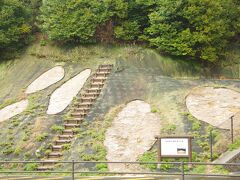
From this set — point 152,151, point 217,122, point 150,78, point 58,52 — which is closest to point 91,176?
point 152,151

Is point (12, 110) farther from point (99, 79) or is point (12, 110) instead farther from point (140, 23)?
point (140, 23)

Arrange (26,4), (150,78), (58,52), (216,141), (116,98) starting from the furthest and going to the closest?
1. (26,4)
2. (58,52)
3. (150,78)
4. (116,98)
5. (216,141)

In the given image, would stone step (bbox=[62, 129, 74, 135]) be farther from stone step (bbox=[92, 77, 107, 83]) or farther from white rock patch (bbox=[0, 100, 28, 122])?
stone step (bbox=[92, 77, 107, 83])

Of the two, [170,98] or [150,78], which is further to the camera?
[150,78]

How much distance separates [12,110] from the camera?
23.6 meters

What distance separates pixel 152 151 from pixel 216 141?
270 centimetres

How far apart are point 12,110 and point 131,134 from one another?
7414 mm

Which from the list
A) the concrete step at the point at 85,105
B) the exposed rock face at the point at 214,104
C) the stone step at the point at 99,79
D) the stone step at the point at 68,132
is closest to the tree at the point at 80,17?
the stone step at the point at 99,79

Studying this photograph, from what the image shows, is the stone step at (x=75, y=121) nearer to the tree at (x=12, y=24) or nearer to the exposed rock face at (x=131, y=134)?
the exposed rock face at (x=131, y=134)

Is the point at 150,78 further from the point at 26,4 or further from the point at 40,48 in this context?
the point at 26,4

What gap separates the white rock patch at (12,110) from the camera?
909 inches

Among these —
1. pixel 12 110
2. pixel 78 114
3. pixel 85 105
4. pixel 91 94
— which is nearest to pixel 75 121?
pixel 78 114

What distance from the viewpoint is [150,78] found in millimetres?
24391

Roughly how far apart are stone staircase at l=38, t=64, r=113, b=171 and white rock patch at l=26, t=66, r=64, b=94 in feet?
7.68
